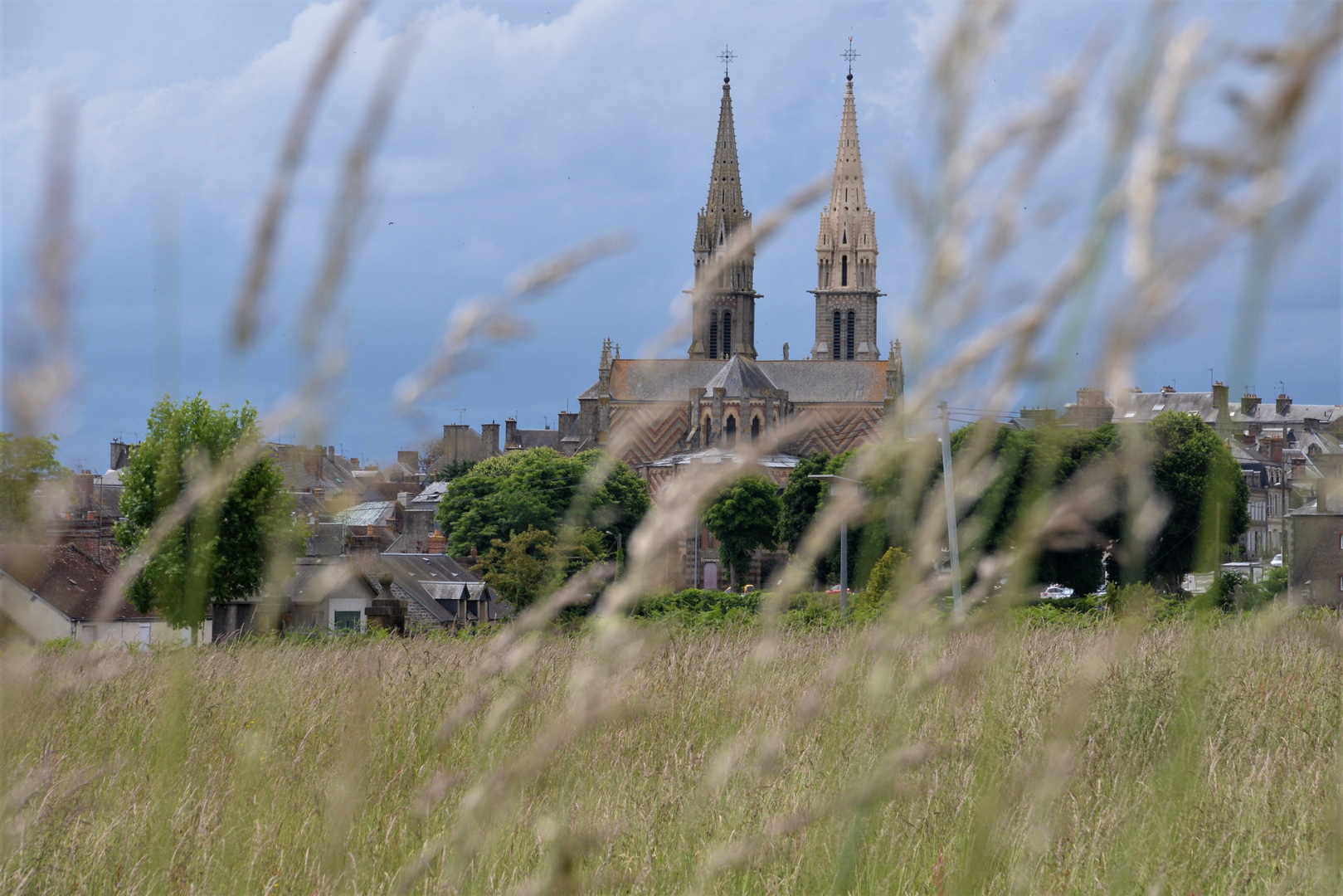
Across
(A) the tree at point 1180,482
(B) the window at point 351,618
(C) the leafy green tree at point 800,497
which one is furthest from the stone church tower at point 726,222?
(B) the window at point 351,618

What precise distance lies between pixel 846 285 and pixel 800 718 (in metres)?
96.6

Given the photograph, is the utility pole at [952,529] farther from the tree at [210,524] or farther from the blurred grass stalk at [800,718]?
the tree at [210,524]

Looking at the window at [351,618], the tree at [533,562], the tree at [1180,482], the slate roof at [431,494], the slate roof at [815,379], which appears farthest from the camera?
the slate roof at [815,379]

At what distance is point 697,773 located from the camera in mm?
3480

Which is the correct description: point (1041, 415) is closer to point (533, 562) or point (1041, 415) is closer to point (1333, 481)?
point (1333, 481)

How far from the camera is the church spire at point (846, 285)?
94.4 m

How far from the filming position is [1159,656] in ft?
15.5

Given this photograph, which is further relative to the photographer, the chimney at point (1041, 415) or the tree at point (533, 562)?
the tree at point (533, 562)

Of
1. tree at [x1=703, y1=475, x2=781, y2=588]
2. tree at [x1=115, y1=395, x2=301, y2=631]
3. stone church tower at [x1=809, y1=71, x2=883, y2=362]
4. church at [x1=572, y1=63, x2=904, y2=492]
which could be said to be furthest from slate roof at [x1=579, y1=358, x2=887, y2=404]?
tree at [x1=115, y1=395, x2=301, y2=631]

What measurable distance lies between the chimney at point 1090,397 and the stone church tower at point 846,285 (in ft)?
307

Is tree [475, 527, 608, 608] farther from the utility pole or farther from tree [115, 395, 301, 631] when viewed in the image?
the utility pole

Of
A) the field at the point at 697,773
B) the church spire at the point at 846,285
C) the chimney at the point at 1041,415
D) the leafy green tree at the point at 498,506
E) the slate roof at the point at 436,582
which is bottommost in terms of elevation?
the slate roof at the point at 436,582

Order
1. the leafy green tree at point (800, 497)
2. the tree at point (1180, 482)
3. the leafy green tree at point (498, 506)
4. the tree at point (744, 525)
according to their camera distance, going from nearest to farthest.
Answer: the tree at point (1180, 482) < the leafy green tree at point (498, 506) < the leafy green tree at point (800, 497) < the tree at point (744, 525)

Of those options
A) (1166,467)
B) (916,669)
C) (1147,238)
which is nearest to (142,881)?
(916,669)
